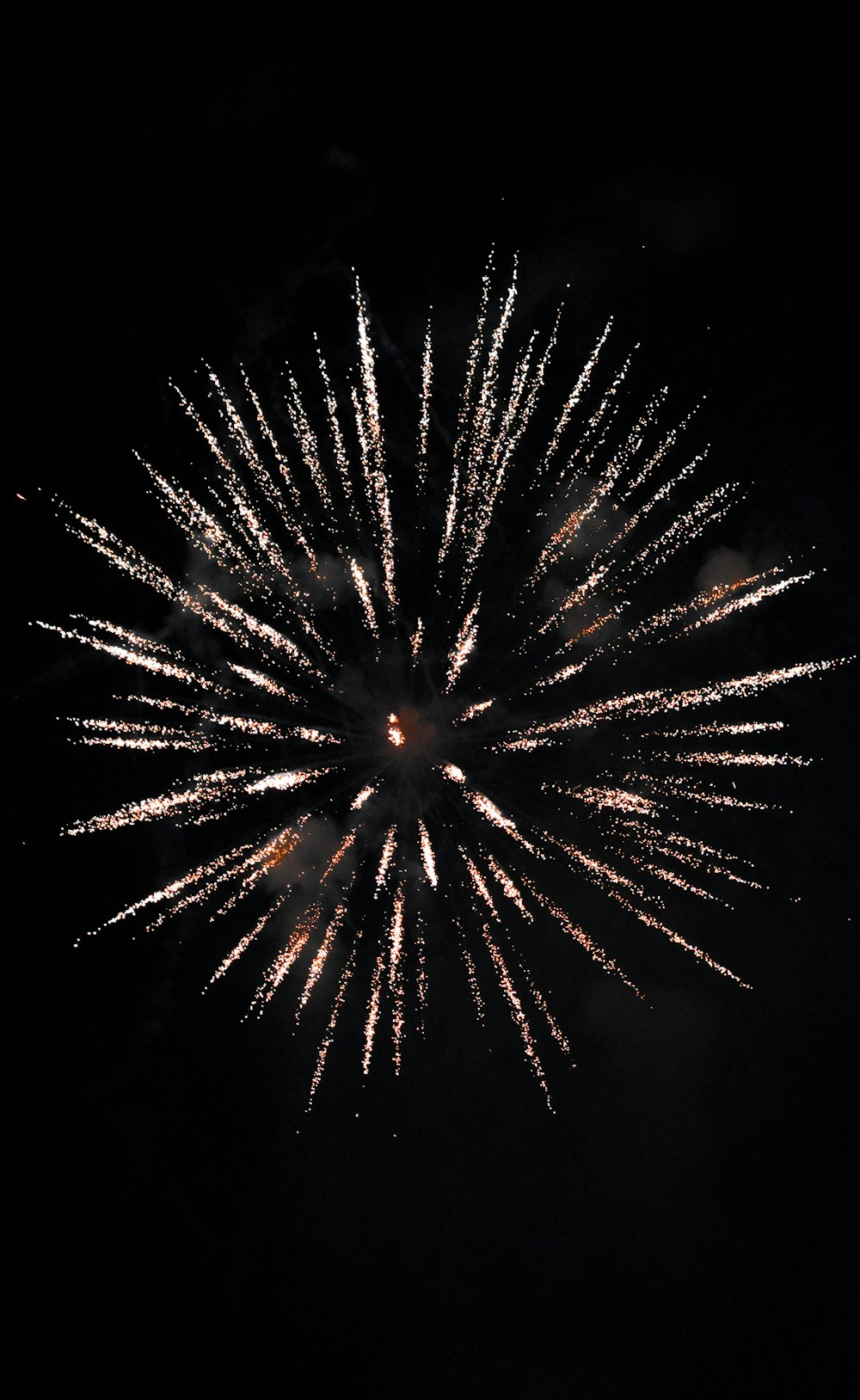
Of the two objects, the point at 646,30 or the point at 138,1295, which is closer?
the point at 646,30

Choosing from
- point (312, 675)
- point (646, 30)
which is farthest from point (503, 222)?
point (312, 675)

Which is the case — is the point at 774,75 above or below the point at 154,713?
above

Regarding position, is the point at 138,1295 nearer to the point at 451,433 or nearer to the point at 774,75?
the point at 451,433

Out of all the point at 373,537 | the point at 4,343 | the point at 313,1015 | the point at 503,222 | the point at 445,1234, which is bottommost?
the point at 445,1234

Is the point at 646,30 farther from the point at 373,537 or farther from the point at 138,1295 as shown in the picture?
the point at 138,1295

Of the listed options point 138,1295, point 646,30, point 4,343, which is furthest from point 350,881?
point 646,30

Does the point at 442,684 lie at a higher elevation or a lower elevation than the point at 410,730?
higher
